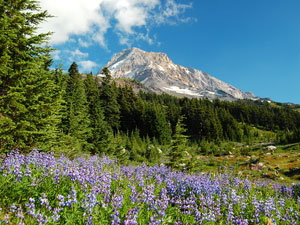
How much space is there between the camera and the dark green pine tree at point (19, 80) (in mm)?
10109

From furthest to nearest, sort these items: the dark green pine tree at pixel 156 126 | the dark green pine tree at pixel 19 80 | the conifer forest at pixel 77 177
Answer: the dark green pine tree at pixel 156 126 < the dark green pine tree at pixel 19 80 < the conifer forest at pixel 77 177

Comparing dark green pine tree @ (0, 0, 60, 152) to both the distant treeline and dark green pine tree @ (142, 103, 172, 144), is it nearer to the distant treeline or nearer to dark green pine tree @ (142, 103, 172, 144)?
the distant treeline

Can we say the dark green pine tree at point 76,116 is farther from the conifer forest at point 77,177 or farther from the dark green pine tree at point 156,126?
the dark green pine tree at point 156,126

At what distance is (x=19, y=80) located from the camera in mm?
11141

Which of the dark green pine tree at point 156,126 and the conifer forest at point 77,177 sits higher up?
the dark green pine tree at point 156,126

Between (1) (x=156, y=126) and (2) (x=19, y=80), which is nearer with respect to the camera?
(2) (x=19, y=80)

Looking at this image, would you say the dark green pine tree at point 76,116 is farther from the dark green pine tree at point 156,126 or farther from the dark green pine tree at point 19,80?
the dark green pine tree at point 156,126

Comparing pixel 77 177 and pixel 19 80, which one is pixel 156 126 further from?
pixel 77 177

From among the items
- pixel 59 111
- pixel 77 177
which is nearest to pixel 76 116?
pixel 59 111

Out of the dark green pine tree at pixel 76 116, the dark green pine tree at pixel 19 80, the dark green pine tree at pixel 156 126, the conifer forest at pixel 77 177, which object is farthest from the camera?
the dark green pine tree at pixel 156 126

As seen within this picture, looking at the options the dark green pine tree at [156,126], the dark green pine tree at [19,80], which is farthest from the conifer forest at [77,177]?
the dark green pine tree at [156,126]

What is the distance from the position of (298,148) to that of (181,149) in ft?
123

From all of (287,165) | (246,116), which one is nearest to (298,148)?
(287,165)

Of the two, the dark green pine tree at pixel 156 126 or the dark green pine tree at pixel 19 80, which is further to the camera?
the dark green pine tree at pixel 156 126
